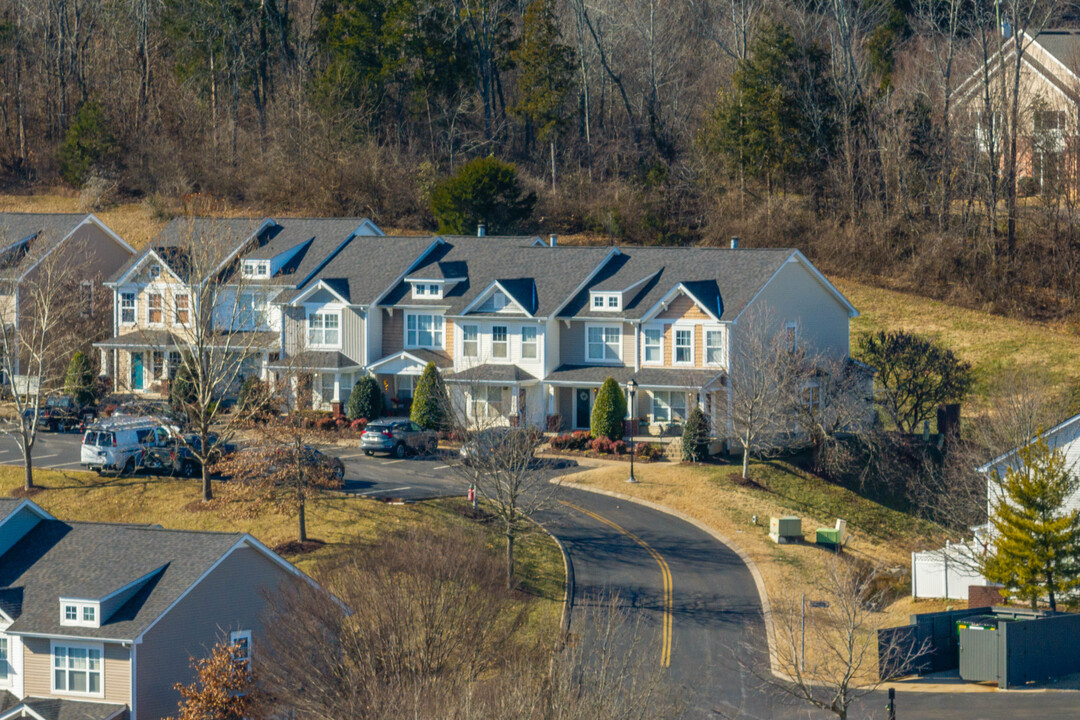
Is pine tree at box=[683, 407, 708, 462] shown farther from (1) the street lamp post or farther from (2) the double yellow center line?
(2) the double yellow center line

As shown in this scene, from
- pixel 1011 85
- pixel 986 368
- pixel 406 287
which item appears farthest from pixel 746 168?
pixel 406 287

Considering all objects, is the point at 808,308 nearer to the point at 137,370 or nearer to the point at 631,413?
the point at 631,413

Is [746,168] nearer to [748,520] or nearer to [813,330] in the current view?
[813,330]

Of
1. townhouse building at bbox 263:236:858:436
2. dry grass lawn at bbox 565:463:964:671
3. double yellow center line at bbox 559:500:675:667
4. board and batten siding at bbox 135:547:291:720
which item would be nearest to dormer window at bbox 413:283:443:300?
townhouse building at bbox 263:236:858:436

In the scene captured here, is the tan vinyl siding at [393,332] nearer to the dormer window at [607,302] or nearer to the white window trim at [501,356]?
the white window trim at [501,356]

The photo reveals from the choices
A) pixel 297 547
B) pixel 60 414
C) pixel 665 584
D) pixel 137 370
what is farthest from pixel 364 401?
pixel 665 584

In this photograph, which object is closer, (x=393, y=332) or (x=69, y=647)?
(x=69, y=647)

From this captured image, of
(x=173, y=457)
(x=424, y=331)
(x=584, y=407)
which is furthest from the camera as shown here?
(x=424, y=331)
